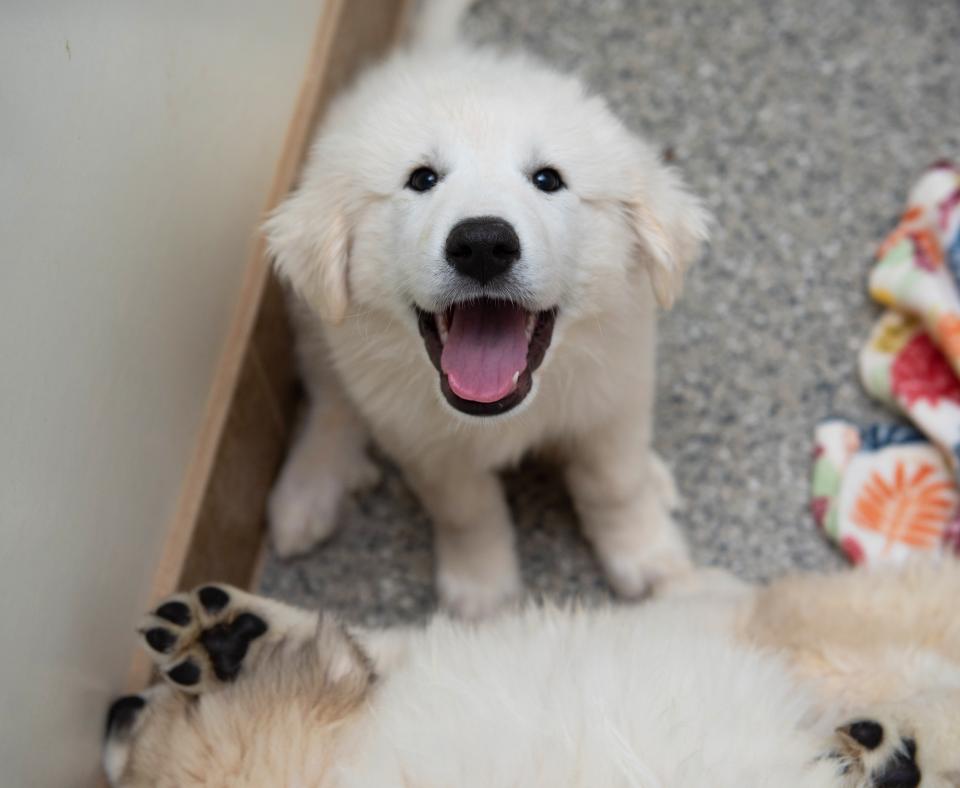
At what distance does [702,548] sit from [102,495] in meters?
1.05

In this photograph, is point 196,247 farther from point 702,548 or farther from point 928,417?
point 928,417

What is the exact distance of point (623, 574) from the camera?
1847 millimetres

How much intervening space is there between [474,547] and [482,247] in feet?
2.36

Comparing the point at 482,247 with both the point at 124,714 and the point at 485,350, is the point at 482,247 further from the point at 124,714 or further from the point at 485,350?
the point at 124,714

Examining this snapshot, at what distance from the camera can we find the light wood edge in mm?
1669

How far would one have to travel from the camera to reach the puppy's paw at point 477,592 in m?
1.84

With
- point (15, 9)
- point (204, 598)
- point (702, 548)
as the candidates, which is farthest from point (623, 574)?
point (15, 9)

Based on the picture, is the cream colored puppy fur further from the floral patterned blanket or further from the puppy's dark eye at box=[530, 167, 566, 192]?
the puppy's dark eye at box=[530, 167, 566, 192]

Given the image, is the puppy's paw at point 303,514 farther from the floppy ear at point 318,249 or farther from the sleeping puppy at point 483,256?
the floppy ear at point 318,249

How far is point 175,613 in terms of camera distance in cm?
140

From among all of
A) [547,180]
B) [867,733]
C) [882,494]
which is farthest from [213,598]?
[882,494]

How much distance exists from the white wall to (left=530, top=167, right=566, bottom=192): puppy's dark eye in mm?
568

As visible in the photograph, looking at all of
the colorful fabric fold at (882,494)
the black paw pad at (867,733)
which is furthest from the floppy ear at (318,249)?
the colorful fabric fold at (882,494)

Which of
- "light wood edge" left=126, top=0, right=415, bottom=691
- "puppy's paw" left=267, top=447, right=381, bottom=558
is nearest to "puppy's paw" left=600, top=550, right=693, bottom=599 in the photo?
"puppy's paw" left=267, top=447, right=381, bottom=558
